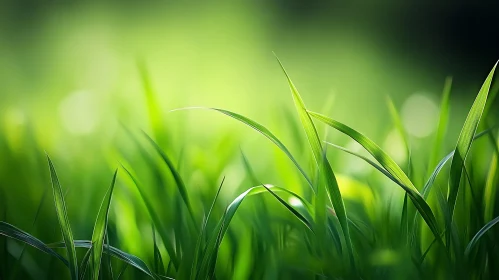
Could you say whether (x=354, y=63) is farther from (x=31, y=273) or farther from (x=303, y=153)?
(x=31, y=273)

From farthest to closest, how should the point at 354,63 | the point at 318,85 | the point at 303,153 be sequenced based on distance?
the point at 354,63, the point at 318,85, the point at 303,153

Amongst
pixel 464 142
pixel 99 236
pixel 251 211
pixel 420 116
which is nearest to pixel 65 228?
pixel 99 236

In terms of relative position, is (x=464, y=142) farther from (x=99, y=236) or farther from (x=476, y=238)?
(x=99, y=236)

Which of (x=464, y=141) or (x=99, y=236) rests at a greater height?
(x=464, y=141)

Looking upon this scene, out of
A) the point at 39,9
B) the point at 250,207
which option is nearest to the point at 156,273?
the point at 250,207

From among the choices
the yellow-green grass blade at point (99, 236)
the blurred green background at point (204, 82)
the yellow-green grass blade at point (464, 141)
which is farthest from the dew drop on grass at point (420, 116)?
the yellow-green grass blade at point (99, 236)

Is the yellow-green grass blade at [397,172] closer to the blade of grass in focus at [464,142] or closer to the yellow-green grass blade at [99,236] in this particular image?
the blade of grass in focus at [464,142]

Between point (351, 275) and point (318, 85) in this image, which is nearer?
point (351, 275)
